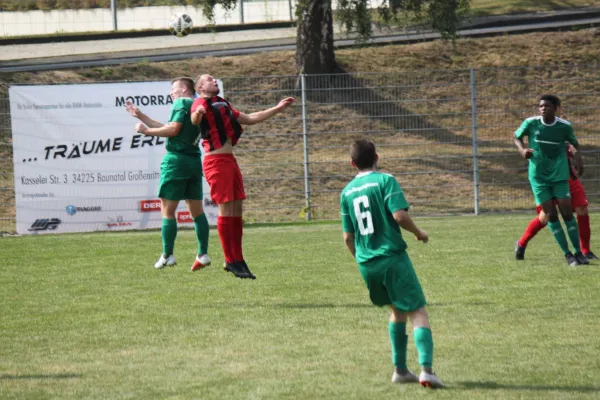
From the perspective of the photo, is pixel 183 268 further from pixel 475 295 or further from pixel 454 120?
pixel 454 120

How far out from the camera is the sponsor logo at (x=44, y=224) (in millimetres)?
17781

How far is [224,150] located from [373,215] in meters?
3.68

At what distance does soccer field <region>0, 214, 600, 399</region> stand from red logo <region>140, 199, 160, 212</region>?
4.74 meters

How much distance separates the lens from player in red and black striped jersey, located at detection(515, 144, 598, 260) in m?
11.9


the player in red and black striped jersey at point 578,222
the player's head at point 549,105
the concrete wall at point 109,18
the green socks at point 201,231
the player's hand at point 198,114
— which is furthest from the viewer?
the concrete wall at point 109,18

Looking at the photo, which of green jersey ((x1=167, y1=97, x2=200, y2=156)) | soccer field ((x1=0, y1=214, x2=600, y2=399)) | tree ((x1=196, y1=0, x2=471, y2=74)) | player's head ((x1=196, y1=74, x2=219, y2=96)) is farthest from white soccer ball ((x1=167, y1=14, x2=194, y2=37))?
player's head ((x1=196, y1=74, x2=219, y2=96))

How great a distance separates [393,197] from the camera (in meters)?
5.87

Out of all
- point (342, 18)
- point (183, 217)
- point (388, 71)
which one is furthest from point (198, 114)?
point (388, 71)

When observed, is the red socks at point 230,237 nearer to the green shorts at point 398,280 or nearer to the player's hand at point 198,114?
the player's hand at point 198,114

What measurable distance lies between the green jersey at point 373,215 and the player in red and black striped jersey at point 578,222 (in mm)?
6159

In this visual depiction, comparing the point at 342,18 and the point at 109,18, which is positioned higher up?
the point at 109,18

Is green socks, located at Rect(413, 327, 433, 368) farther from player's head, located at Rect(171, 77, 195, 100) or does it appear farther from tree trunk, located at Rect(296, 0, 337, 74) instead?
tree trunk, located at Rect(296, 0, 337, 74)

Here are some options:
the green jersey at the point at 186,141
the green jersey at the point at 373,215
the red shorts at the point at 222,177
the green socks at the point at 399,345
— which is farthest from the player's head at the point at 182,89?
the green socks at the point at 399,345

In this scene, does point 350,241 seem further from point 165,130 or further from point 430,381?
point 165,130
